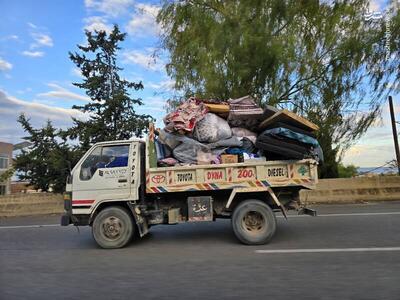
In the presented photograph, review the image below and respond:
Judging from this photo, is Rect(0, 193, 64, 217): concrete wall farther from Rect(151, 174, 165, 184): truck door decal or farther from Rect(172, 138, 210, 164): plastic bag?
Rect(172, 138, 210, 164): plastic bag

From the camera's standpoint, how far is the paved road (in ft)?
17.7

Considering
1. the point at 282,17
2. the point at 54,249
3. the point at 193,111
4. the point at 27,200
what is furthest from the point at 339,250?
the point at 27,200

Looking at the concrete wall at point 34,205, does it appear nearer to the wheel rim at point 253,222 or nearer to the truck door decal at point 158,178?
the truck door decal at point 158,178

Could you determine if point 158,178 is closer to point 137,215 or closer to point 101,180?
point 137,215

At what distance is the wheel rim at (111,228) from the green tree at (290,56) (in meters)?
8.70

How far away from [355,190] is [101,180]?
997 cm

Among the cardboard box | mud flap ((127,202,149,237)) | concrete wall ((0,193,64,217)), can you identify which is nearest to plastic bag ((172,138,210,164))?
the cardboard box

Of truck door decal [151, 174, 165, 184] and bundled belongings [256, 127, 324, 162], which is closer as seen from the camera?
bundled belongings [256, 127, 324, 162]

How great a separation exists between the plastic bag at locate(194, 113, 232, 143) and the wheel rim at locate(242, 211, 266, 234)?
165 cm

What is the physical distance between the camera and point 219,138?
343 inches

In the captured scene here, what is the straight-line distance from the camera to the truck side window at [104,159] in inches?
337

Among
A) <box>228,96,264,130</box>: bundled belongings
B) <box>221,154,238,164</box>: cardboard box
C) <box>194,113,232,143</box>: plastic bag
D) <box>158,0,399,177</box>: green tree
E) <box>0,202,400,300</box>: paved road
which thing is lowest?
<box>0,202,400,300</box>: paved road

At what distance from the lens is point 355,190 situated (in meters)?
15.0

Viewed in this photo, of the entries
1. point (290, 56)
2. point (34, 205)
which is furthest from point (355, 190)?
point (34, 205)
